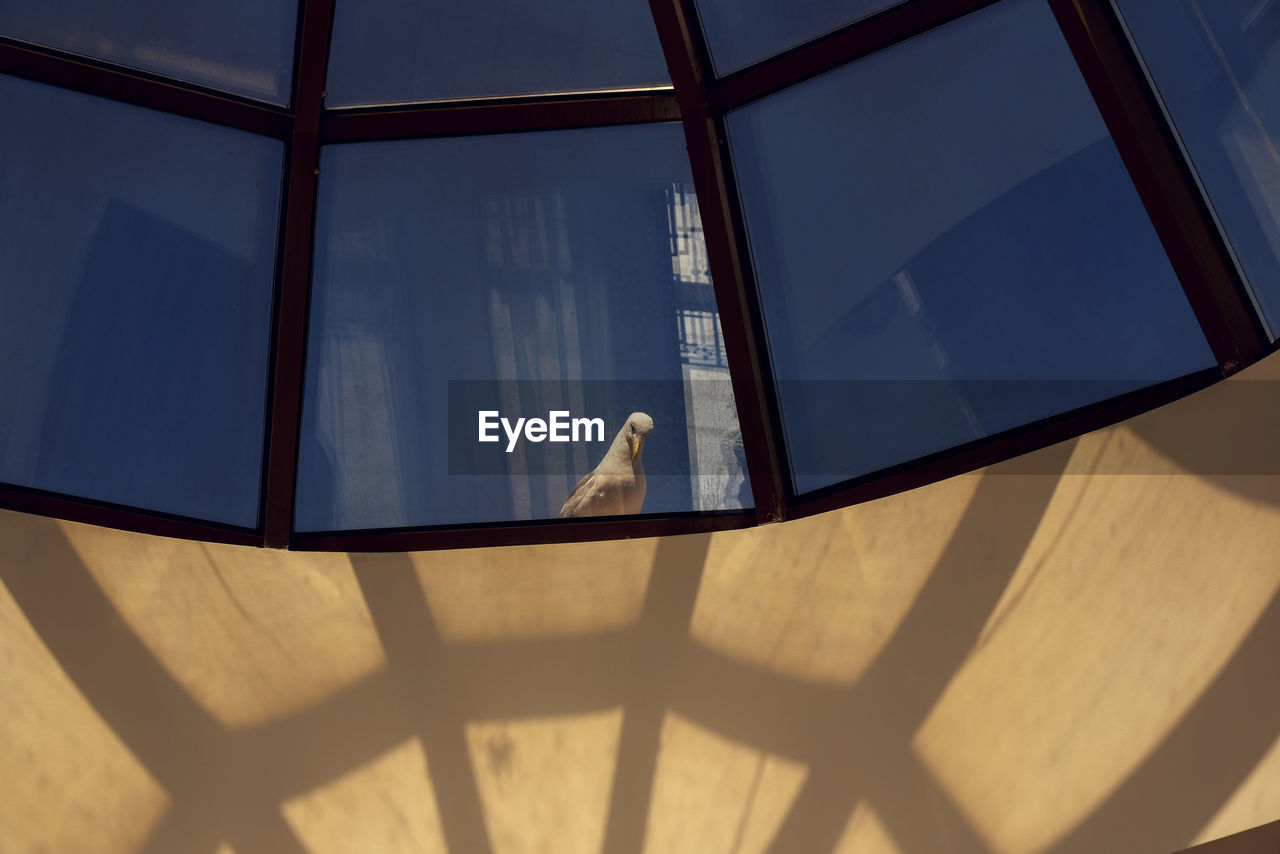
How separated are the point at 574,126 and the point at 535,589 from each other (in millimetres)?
3538

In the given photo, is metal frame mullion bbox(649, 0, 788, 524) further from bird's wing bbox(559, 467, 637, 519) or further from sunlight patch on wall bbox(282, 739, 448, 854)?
sunlight patch on wall bbox(282, 739, 448, 854)

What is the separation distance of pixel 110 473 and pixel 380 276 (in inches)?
96.1

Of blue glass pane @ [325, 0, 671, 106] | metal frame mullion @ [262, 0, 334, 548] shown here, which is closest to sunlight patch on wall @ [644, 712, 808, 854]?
metal frame mullion @ [262, 0, 334, 548]

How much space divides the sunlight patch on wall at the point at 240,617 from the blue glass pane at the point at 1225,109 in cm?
661

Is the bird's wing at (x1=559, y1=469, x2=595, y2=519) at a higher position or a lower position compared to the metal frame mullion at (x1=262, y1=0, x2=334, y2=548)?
lower

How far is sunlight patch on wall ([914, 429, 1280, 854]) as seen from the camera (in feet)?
22.4

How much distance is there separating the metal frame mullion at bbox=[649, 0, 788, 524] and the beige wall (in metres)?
0.56

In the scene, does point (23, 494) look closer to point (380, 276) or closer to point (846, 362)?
point (380, 276)

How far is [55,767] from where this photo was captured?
300 inches

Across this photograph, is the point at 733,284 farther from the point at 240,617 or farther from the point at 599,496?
the point at 240,617

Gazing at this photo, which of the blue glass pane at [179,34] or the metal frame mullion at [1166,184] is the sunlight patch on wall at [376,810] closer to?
the blue glass pane at [179,34]

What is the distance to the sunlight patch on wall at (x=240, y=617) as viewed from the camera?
7.91 m

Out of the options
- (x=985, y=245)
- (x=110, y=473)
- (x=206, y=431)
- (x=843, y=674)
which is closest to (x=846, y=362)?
(x=985, y=245)

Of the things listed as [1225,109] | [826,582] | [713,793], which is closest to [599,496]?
[826,582]
